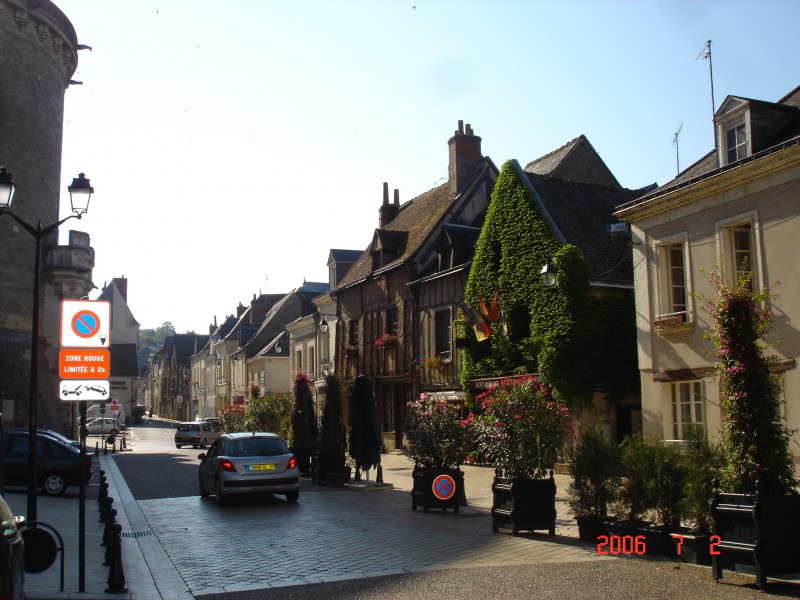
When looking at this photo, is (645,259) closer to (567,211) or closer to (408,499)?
(567,211)

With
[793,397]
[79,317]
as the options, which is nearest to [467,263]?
[793,397]

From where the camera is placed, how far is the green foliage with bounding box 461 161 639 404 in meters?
19.7

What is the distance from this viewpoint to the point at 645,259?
17297 millimetres

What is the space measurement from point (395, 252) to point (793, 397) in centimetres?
1916

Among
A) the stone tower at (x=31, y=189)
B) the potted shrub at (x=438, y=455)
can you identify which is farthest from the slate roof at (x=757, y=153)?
the stone tower at (x=31, y=189)

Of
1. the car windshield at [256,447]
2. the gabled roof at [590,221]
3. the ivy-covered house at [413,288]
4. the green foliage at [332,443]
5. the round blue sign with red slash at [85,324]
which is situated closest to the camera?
the round blue sign with red slash at [85,324]

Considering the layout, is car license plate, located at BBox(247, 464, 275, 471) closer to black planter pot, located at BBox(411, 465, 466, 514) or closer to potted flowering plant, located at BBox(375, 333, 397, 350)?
black planter pot, located at BBox(411, 465, 466, 514)

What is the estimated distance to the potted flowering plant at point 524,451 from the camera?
1074 centimetres

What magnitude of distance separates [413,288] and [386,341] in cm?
262

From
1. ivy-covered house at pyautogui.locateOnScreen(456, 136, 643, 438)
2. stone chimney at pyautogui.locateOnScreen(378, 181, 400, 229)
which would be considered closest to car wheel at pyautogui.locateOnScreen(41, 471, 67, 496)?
ivy-covered house at pyautogui.locateOnScreen(456, 136, 643, 438)

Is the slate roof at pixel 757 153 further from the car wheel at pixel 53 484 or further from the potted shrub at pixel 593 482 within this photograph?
the car wheel at pixel 53 484

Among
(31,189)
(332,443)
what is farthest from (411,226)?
(31,189)

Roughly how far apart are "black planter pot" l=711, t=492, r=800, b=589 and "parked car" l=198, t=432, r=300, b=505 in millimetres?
9070

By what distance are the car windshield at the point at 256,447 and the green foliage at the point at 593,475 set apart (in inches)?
274
